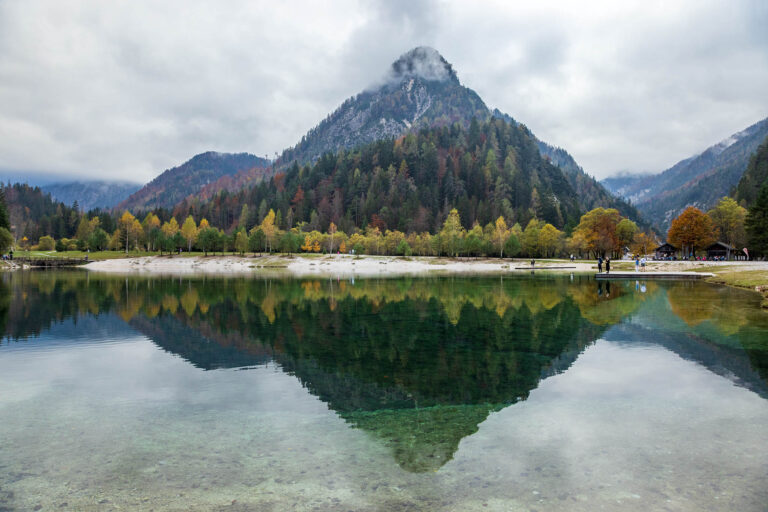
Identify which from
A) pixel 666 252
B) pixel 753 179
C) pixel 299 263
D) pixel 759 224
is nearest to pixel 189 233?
pixel 299 263

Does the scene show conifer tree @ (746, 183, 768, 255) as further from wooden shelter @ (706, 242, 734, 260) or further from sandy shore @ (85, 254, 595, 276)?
sandy shore @ (85, 254, 595, 276)

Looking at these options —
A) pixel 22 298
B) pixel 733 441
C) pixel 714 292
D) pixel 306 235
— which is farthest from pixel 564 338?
pixel 306 235

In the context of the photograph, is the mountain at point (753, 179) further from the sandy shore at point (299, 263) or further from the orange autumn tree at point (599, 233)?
the sandy shore at point (299, 263)

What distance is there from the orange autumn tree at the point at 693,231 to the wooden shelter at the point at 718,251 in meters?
2.08

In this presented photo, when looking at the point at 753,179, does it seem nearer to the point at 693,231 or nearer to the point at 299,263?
the point at 693,231

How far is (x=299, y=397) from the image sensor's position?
12.6m

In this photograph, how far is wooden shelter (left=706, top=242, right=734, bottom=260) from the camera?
354 ft

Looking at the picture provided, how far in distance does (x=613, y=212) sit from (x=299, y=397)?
13628 centimetres

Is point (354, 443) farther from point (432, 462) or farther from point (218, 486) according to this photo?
point (218, 486)

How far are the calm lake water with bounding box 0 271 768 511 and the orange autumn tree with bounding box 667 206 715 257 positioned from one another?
98.2 meters

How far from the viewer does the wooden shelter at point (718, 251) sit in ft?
354

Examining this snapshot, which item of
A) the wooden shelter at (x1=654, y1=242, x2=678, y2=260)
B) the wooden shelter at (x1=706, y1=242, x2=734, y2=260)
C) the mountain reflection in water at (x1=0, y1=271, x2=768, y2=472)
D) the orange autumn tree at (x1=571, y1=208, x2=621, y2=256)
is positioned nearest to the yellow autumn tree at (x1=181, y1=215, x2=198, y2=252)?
the mountain reflection in water at (x1=0, y1=271, x2=768, y2=472)

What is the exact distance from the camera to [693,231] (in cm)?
10525

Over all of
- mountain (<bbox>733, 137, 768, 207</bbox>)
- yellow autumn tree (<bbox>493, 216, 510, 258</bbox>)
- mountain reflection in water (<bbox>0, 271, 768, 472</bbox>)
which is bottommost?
mountain reflection in water (<bbox>0, 271, 768, 472</bbox>)
